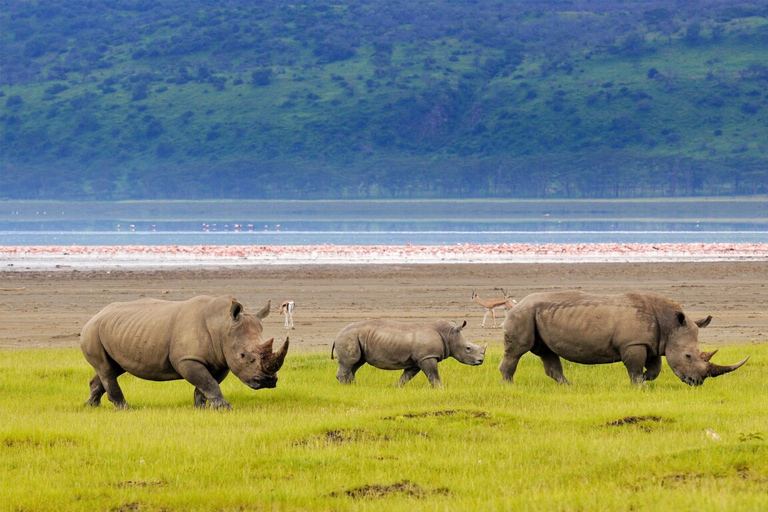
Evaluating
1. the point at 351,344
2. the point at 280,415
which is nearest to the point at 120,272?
the point at 351,344

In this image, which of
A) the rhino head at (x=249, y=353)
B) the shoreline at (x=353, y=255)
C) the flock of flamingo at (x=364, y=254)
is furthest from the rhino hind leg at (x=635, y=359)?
the flock of flamingo at (x=364, y=254)

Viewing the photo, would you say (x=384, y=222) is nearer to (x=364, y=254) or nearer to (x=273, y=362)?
(x=364, y=254)

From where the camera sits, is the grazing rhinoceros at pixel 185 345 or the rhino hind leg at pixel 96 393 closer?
the grazing rhinoceros at pixel 185 345

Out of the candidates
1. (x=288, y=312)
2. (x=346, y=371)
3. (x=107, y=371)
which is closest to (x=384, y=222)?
(x=288, y=312)

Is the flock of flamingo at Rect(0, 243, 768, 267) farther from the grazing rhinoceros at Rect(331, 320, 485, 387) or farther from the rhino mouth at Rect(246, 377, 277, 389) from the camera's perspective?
the rhino mouth at Rect(246, 377, 277, 389)

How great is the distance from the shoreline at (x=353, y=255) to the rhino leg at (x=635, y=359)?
1103 inches

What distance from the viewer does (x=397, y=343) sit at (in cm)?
1527

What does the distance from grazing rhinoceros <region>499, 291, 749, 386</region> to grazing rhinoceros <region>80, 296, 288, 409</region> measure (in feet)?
11.8

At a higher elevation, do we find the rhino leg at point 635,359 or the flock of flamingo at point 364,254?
the rhino leg at point 635,359

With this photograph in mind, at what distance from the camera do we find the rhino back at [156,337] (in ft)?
43.2

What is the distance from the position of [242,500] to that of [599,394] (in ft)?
20.2

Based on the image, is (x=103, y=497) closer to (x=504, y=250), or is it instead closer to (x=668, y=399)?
(x=668, y=399)

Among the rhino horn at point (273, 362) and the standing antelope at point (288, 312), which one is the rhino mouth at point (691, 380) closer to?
the rhino horn at point (273, 362)

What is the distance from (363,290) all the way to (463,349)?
668 inches
